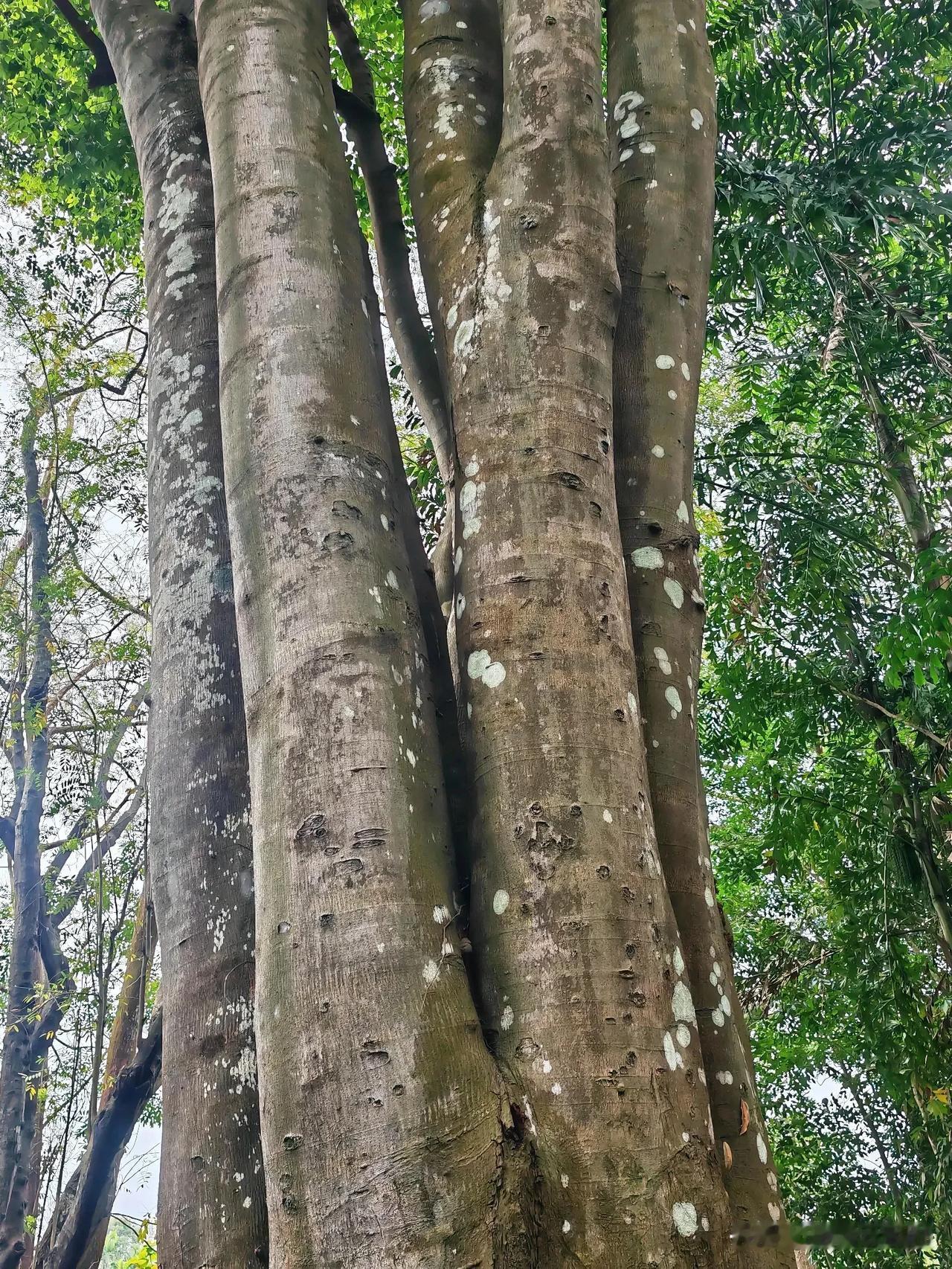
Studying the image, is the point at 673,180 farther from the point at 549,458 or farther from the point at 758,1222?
the point at 758,1222

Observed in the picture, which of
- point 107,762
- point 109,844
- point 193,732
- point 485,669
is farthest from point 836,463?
point 109,844

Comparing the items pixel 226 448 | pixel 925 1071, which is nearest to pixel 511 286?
pixel 226 448

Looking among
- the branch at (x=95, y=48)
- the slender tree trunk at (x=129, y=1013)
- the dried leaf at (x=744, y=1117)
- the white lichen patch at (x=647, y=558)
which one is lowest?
the dried leaf at (x=744, y=1117)

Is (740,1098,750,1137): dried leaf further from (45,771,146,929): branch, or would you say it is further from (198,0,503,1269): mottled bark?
(45,771,146,929): branch

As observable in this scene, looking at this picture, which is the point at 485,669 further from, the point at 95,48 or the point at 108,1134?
the point at 95,48

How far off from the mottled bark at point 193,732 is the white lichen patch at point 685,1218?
86 centimetres

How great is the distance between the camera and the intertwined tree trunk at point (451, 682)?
5.55 ft

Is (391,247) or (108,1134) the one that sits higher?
(391,247)

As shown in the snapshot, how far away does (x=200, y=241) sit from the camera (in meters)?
3.11

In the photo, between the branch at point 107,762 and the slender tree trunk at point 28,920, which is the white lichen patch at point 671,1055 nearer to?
the branch at point 107,762

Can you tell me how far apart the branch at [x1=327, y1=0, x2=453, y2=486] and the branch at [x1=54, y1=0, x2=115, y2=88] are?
3.22ft

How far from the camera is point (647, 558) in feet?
8.39

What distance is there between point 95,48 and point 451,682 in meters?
3.37

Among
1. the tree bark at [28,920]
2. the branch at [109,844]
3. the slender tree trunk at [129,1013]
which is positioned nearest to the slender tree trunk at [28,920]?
the tree bark at [28,920]
